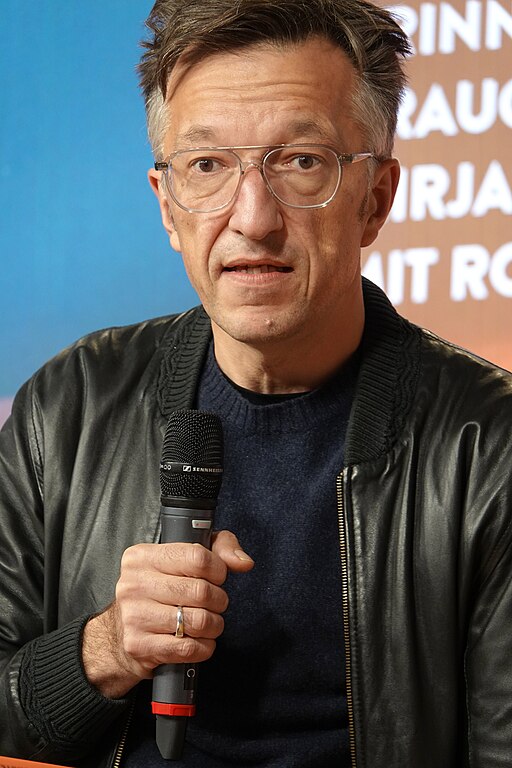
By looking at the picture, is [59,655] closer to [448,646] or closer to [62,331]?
[448,646]

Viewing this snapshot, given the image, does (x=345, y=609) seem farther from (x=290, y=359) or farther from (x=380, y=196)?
(x=380, y=196)

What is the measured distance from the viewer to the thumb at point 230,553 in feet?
4.91

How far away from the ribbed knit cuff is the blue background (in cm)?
158

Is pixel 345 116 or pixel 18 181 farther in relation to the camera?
pixel 18 181

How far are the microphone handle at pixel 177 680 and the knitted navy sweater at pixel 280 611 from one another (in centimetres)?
38

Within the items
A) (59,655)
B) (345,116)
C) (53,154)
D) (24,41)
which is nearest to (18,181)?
(53,154)

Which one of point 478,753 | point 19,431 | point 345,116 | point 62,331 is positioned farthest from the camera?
point 62,331

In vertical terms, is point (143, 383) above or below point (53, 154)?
below

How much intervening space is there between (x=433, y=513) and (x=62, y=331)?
1.79m

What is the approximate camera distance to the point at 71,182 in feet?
11.1

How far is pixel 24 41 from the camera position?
3.47m

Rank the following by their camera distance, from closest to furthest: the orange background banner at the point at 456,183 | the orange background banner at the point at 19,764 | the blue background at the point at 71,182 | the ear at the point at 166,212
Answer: the orange background banner at the point at 19,764, the ear at the point at 166,212, the orange background banner at the point at 456,183, the blue background at the point at 71,182

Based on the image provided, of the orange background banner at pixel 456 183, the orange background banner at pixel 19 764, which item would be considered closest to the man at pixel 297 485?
the orange background banner at pixel 19 764

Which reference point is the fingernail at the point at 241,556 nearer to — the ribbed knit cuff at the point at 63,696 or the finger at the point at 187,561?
the finger at the point at 187,561
